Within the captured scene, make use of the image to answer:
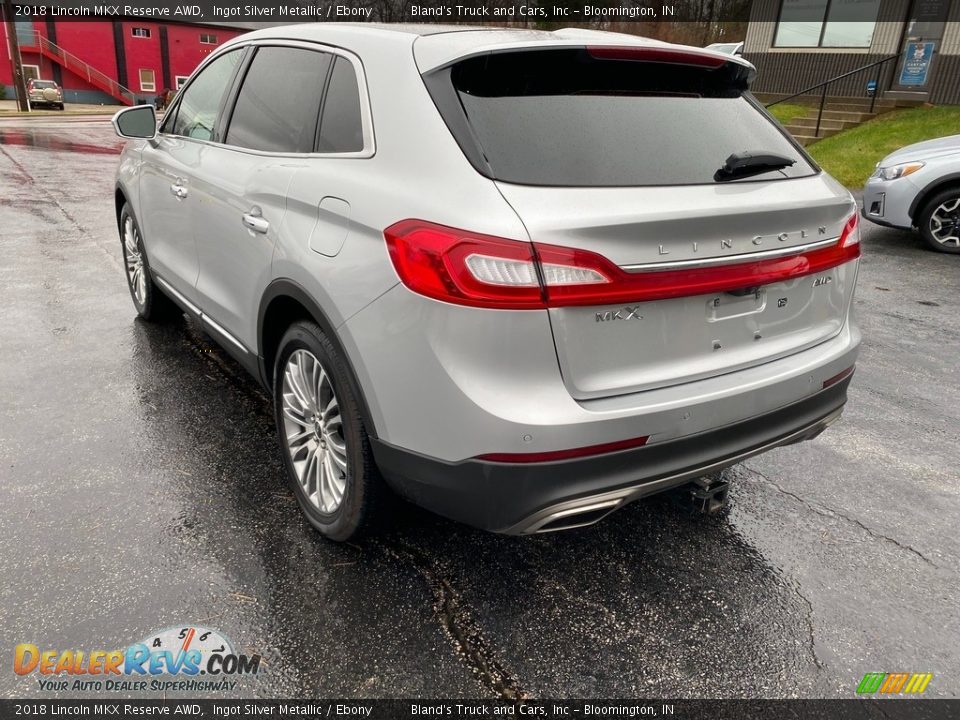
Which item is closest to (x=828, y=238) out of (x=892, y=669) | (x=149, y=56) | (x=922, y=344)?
(x=892, y=669)

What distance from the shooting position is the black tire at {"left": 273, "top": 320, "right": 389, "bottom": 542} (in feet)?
7.93

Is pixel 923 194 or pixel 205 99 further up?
pixel 205 99

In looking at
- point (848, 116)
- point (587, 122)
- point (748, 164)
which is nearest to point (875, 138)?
point (848, 116)

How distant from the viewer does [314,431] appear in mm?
2822

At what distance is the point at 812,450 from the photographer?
145 inches

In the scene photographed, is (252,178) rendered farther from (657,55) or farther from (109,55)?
(109,55)

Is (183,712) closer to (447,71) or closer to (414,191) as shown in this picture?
(414,191)

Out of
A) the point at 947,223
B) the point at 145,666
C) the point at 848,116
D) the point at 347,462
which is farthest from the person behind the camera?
the point at 848,116

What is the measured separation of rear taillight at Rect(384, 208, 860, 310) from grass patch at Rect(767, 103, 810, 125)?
57.3ft

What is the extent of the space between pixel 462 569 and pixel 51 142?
21215 mm

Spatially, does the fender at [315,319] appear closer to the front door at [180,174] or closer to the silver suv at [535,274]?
the silver suv at [535,274]

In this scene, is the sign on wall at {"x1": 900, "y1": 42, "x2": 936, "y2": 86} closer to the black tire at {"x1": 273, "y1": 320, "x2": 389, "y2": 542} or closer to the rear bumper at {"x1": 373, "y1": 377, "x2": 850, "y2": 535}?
the rear bumper at {"x1": 373, "y1": 377, "x2": 850, "y2": 535}

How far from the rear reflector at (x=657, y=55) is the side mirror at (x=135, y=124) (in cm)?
311

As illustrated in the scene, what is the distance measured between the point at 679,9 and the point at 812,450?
3542cm
